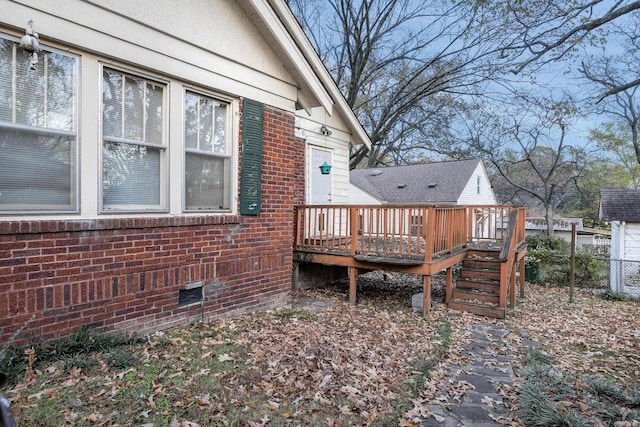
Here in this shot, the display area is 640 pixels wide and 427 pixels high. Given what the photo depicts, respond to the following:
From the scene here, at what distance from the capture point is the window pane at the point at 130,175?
3930 millimetres

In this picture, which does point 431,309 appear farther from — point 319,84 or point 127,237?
point 127,237

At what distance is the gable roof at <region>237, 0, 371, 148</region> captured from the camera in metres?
5.14

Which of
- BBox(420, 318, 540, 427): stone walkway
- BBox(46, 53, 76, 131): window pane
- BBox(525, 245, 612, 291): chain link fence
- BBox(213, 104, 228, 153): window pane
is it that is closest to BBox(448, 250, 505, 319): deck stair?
BBox(420, 318, 540, 427): stone walkway

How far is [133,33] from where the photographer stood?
402cm

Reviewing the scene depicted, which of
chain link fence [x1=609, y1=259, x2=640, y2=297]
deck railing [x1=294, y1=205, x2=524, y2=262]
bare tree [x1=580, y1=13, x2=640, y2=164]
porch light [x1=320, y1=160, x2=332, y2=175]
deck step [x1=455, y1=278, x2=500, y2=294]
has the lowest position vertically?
chain link fence [x1=609, y1=259, x2=640, y2=297]

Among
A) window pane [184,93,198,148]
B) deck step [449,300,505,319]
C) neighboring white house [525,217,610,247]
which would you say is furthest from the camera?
neighboring white house [525,217,610,247]

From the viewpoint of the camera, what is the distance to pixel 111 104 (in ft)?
12.9

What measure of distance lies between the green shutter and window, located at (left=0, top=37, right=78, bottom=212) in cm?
206

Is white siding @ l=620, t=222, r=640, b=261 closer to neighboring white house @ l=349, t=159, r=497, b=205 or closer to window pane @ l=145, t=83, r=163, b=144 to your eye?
neighboring white house @ l=349, t=159, r=497, b=205

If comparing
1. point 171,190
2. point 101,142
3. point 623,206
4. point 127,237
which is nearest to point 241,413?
point 127,237

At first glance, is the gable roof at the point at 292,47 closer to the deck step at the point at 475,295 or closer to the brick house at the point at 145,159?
the brick house at the point at 145,159

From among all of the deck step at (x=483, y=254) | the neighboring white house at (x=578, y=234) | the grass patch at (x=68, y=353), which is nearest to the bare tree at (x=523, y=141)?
the neighboring white house at (x=578, y=234)

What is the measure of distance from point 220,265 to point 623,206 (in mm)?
15520

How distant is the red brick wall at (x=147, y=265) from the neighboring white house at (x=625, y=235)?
41.6ft
